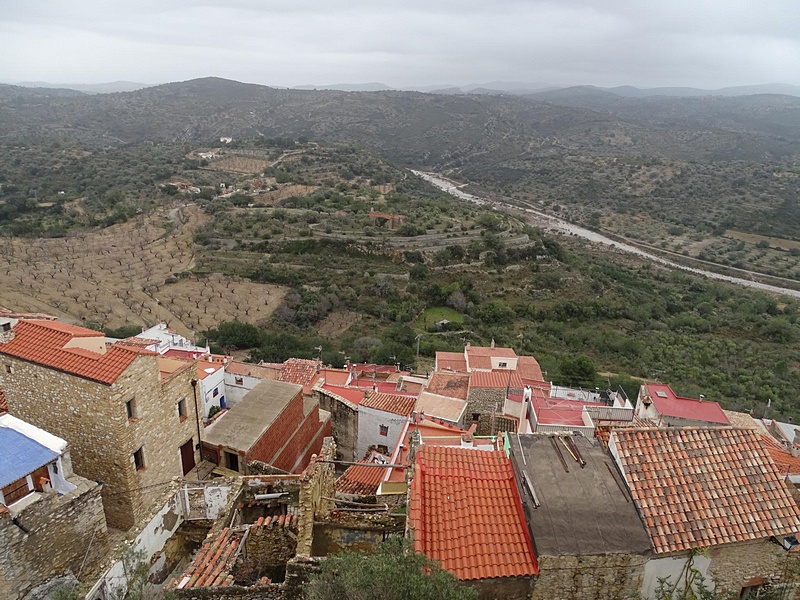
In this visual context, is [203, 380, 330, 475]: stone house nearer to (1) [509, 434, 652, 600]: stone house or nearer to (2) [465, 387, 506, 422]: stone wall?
(2) [465, 387, 506, 422]: stone wall

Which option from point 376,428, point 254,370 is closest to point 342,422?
point 376,428

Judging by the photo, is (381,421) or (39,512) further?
(381,421)

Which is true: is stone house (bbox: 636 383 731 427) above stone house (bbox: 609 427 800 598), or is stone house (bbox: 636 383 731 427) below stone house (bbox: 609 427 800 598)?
below

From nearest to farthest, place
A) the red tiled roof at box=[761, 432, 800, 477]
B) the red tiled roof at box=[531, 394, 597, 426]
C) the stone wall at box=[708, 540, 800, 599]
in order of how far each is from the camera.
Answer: the stone wall at box=[708, 540, 800, 599]
the red tiled roof at box=[761, 432, 800, 477]
the red tiled roof at box=[531, 394, 597, 426]

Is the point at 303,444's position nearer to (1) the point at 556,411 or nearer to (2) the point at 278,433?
(2) the point at 278,433

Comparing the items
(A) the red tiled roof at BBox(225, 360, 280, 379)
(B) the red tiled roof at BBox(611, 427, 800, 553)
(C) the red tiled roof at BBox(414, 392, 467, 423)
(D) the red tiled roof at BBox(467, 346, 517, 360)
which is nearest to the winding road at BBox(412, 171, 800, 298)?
(D) the red tiled roof at BBox(467, 346, 517, 360)

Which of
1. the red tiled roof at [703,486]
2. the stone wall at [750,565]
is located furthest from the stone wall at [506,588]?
the stone wall at [750,565]
